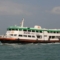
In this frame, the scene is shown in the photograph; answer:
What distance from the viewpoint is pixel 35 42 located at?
4747 centimetres

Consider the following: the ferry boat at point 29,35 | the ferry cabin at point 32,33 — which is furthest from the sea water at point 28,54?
the ferry cabin at point 32,33

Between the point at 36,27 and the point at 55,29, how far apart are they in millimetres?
5916

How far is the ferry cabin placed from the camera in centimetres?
4594

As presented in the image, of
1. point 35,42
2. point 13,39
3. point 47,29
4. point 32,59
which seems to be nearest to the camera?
point 32,59

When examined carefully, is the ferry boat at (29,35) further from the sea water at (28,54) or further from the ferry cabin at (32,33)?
the sea water at (28,54)

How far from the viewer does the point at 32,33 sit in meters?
47.5

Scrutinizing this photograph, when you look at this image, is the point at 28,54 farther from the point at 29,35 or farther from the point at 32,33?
the point at 32,33

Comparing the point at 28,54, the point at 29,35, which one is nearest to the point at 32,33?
the point at 29,35

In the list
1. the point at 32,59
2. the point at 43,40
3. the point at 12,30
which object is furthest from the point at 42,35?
the point at 32,59

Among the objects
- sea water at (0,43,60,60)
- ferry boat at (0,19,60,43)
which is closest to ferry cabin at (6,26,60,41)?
ferry boat at (0,19,60,43)

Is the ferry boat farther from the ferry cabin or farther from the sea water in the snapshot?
the sea water

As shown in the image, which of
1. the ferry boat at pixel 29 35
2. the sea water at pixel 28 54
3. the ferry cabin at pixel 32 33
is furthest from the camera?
the ferry cabin at pixel 32 33

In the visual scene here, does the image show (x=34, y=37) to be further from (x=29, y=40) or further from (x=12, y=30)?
(x=12, y=30)

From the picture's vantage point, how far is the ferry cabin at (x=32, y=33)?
45938 millimetres
